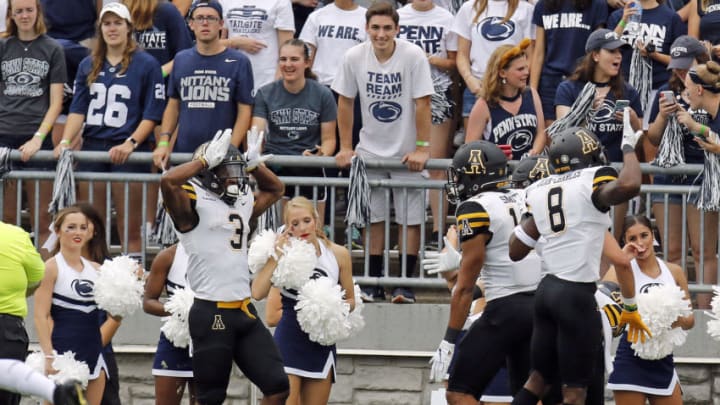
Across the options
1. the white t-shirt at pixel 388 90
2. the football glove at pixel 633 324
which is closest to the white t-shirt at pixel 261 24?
the white t-shirt at pixel 388 90

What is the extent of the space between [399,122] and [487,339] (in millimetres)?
3068

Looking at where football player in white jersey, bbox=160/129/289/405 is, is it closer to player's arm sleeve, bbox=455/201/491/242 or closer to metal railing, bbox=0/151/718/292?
player's arm sleeve, bbox=455/201/491/242

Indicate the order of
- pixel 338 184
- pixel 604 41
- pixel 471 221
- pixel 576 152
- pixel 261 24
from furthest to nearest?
pixel 261 24, pixel 604 41, pixel 338 184, pixel 471 221, pixel 576 152

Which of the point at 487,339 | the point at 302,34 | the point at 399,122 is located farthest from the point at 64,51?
the point at 487,339

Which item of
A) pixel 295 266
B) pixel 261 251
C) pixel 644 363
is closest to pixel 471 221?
pixel 295 266

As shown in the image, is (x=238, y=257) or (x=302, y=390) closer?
(x=238, y=257)

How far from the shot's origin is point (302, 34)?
43.5ft

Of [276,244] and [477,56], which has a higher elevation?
[477,56]

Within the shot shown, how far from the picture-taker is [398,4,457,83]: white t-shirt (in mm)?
13195

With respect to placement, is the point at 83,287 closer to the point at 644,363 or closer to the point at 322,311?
the point at 322,311

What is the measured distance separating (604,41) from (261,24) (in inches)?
113

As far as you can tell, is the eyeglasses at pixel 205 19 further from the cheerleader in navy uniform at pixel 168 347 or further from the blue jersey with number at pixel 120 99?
the cheerleader in navy uniform at pixel 168 347

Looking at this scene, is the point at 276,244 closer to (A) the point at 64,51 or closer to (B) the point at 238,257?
(B) the point at 238,257

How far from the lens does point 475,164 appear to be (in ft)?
33.3
